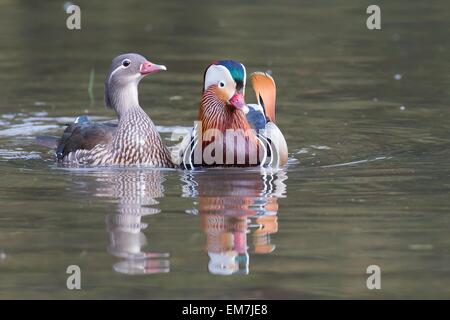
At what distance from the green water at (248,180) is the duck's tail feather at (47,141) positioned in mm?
85

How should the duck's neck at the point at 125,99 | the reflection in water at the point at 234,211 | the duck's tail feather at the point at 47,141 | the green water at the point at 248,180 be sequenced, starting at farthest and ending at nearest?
the duck's tail feather at the point at 47,141
the duck's neck at the point at 125,99
the reflection in water at the point at 234,211
the green water at the point at 248,180

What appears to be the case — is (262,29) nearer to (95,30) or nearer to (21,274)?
(95,30)

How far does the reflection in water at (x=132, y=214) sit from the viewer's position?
7.71 metres

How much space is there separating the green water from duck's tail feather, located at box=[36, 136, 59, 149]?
0.28 feet

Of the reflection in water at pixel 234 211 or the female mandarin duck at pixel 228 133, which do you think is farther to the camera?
the female mandarin duck at pixel 228 133

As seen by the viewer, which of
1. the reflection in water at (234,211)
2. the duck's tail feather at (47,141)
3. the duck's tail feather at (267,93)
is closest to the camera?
the reflection in water at (234,211)

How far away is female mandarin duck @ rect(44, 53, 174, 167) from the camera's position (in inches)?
445

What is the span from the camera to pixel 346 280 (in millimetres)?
7391

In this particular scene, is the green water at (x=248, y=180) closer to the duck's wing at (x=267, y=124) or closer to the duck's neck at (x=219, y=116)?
the duck's wing at (x=267, y=124)

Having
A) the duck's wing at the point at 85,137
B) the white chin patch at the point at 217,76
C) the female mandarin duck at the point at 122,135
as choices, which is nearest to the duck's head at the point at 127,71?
the female mandarin duck at the point at 122,135

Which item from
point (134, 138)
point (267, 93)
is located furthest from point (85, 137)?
point (267, 93)

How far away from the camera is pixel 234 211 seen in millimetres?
9156

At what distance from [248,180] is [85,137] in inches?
72.9

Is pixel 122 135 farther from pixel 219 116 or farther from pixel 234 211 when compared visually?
pixel 234 211
